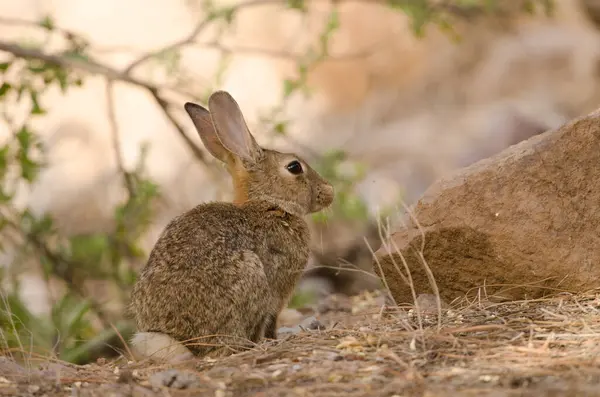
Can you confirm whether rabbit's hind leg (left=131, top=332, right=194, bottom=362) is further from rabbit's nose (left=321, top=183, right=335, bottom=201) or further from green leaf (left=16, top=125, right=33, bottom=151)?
green leaf (left=16, top=125, right=33, bottom=151)

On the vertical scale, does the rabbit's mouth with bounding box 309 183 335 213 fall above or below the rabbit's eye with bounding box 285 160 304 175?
below

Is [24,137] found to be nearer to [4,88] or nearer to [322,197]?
[4,88]

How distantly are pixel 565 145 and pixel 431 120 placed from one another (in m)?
9.97

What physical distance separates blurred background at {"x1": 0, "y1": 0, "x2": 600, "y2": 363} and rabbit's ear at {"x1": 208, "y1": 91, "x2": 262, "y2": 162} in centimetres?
132

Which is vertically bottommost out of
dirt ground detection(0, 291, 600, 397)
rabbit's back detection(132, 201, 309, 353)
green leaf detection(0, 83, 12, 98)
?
dirt ground detection(0, 291, 600, 397)

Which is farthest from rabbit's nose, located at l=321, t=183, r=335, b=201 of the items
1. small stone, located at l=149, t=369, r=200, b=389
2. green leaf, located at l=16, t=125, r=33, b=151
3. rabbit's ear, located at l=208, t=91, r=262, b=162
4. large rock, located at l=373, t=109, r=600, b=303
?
green leaf, located at l=16, t=125, r=33, b=151

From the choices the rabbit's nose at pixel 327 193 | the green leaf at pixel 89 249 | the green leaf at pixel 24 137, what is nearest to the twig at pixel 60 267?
the green leaf at pixel 89 249

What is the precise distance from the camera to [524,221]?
5.10 meters

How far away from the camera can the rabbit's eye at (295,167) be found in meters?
6.04

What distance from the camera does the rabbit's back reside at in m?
5.05

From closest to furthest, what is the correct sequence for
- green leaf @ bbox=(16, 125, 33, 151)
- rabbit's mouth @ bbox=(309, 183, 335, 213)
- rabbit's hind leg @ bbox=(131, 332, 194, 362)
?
1. rabbit's hind leg @ bbox=(131, 332, 194, 362)
2. rabbit's mouth @ bbox=(309, 183, 335, 213)
3. green leaf @ bbox=(16, 125, 33, 151)

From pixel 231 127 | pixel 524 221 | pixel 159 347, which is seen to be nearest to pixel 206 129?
pixel 231 127

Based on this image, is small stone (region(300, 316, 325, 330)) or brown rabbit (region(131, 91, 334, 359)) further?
small stone (region(300, 316, 325, 330))


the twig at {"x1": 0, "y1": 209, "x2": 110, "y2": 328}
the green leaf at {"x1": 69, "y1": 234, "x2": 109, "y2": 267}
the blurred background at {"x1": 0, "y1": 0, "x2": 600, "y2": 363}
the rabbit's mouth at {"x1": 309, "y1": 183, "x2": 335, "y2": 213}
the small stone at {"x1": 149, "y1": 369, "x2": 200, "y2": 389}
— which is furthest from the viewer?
the green leaf at {"x1": 69, "y1": 234, "x2": 109, "y2": 267}
